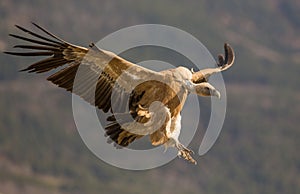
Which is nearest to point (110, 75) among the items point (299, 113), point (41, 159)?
point (41, 159)

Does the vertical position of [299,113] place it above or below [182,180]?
above

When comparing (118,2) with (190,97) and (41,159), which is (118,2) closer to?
(41,159)

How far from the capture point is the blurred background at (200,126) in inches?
4109

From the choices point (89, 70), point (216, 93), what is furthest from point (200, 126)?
point (216, 93)

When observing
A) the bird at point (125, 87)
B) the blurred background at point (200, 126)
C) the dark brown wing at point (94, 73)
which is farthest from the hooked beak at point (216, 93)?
the blurred background at point (200, 126)

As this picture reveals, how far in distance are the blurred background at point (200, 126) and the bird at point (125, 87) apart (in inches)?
2893

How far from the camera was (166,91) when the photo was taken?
58.3 ft

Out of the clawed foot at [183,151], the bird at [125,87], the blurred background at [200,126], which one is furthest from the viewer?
the blurred background at [200,126]

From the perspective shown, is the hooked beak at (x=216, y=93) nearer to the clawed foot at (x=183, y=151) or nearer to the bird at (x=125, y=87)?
the bird at (x=125, y=87)

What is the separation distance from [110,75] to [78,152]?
321 ft

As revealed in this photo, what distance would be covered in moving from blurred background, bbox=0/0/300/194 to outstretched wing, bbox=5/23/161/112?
73.4 m

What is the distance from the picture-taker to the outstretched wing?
699 inches

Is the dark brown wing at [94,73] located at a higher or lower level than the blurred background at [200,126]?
lower

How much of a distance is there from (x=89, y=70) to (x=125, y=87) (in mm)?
724
